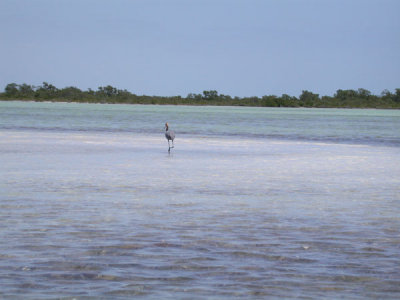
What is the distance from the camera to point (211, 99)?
199000 millimetres

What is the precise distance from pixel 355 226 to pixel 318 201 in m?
2.76

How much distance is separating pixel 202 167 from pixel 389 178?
17.6 ft

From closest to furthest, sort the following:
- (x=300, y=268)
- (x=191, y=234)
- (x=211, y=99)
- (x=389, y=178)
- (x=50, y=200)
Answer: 1. (x=300, y=268)
2. (x=191, y=234)
3. (x=50, y=200)
4. (x=389, y=178)
5. (x=211, y=99)

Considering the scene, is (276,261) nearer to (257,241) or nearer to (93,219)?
(257,241)

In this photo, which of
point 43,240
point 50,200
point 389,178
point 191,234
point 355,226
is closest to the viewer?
point 43,240

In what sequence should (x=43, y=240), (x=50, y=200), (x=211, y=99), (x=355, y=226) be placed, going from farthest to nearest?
1. (x=211, y=99)
2. (x=50, y=200)
3. (x=355, y=226)
4. (x=43, y=240)

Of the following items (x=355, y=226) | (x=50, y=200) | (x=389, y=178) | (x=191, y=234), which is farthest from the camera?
(x=389, y=178)

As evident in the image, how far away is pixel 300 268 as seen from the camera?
8289 millimetres

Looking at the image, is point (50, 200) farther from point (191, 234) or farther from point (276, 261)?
point (276, 261)

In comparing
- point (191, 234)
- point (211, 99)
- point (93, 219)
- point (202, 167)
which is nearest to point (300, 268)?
point (191, 234)

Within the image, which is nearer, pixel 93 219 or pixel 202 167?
pixel 93 219

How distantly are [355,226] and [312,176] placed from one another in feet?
25.5

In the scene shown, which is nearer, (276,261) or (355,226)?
(276,261)

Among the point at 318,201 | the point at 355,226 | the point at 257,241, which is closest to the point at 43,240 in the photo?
the point at 257,241
